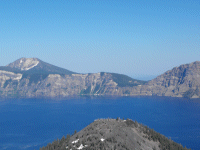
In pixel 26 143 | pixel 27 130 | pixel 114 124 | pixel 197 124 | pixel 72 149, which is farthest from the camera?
pixel 197 124

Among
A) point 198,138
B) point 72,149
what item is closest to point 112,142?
point 72,149

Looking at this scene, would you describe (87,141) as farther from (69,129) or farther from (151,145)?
(69,129)

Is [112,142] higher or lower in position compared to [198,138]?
higher

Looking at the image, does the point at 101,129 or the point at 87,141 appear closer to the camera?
the point at 87,141

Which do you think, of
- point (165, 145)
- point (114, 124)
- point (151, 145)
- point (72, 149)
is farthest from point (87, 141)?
point (165, 145)

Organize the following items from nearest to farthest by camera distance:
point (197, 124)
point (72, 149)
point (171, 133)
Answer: point (72, 149) < point (171, 133) < point (197, 124)

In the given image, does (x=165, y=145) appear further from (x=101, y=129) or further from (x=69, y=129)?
(x=69, y=129)
